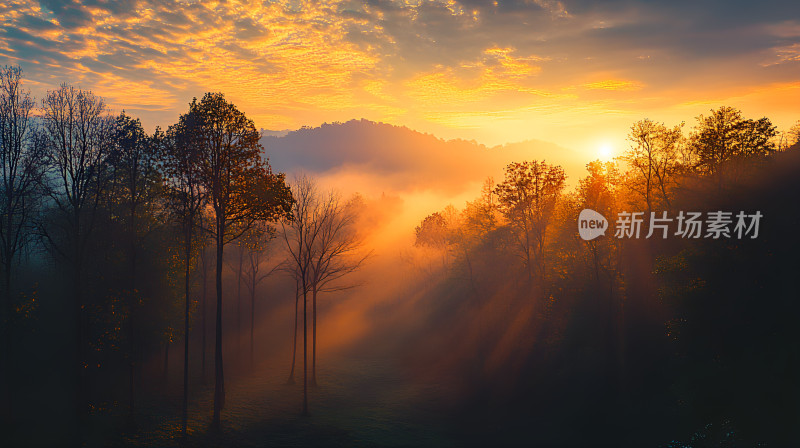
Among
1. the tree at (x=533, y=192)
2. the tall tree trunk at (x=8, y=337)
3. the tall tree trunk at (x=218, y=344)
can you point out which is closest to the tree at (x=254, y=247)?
the tall tree trunk at (x=218, y=344)

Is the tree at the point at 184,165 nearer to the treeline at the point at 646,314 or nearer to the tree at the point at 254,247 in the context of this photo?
the tree at the point at 254,247

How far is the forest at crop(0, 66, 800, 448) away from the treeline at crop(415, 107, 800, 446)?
14 centimetres

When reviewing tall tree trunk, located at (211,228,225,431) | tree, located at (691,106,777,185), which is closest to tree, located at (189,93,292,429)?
tall tree trunk, located at (211,228,225,431)

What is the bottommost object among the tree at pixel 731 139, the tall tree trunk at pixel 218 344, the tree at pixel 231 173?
the tall tree trunk at pixel 218 344

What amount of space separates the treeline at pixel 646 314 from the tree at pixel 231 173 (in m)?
20.4

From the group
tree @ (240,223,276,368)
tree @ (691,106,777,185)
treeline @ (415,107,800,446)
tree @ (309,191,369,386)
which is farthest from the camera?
tree @ (691,106,777,185)

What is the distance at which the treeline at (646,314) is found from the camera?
76.2 feet

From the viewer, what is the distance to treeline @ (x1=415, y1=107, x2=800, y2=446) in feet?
76.2

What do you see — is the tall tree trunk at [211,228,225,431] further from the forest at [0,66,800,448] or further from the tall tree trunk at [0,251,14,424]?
the tall tree trunk at [0,251,14,424]

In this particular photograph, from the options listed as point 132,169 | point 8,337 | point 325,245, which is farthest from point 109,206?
point 325,245

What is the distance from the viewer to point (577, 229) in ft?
148

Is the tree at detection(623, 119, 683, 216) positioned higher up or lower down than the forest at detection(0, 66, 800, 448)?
higher up

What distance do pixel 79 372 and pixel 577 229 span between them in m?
41.9

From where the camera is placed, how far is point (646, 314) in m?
36.0
